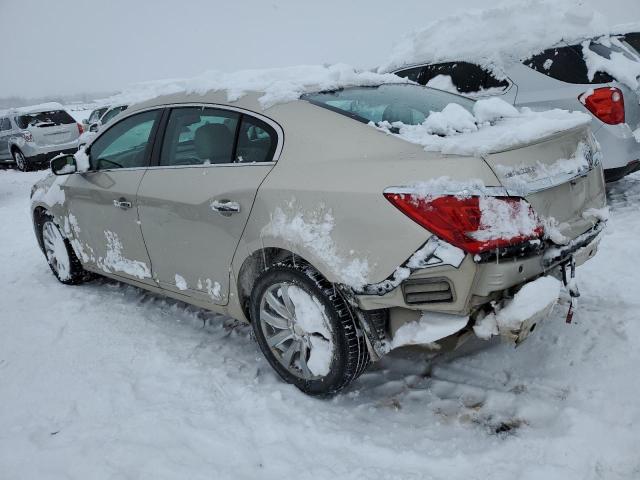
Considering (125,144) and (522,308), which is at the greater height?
(125,144)

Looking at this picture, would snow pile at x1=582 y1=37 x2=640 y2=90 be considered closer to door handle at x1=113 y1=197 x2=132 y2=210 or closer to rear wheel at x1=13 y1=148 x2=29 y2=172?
door handle at x1=113 y1=197 x2=132 y2=210

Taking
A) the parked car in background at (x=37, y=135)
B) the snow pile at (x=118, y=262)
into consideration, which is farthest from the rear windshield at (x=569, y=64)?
the parked car in background at (x=37, y=135)

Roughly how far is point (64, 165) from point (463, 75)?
434 cm

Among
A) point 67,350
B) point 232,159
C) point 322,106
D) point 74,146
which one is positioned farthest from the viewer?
point 74,146

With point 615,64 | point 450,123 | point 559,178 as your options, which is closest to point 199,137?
point 450,123

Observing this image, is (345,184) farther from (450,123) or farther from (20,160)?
(20,160)

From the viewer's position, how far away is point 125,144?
11.9 feet

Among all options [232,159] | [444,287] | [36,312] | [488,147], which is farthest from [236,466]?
[36,312]

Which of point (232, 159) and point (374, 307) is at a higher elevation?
point (232, 159)

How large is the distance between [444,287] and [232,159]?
142 centimetres

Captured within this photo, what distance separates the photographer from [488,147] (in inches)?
80.1

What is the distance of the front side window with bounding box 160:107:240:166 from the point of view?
2.84m

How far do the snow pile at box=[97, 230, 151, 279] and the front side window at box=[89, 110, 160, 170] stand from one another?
54 centimetres

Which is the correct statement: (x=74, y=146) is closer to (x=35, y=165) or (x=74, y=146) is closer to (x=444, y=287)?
(x=35, y=165)
